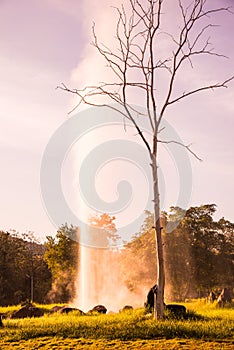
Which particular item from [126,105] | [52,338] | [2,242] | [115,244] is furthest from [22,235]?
[52,338]

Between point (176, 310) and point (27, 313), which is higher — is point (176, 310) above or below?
above

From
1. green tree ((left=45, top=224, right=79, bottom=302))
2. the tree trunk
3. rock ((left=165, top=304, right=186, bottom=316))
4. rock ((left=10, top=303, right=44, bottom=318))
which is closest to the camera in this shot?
the tree trunk

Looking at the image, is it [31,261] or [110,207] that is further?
[31,261]

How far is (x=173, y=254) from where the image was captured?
77.5ft

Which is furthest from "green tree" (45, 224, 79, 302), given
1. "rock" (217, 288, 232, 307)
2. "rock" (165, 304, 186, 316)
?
"rock" (165, 304, 186, 316)

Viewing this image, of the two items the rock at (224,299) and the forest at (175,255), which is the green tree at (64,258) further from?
the rock at (224,299)

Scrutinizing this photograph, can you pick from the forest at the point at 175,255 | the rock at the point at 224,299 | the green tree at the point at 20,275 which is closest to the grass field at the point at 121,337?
the rock at the point at 224,299

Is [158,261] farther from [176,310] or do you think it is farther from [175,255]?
[175,255]

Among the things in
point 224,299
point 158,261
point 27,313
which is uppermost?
point 158,261

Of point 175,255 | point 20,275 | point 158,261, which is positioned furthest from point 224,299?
point 20,275

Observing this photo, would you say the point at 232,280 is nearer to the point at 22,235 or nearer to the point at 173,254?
the point at 173,254

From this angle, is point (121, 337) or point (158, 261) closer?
point (121, 337)

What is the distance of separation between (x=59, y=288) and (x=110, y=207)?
9.02 meters

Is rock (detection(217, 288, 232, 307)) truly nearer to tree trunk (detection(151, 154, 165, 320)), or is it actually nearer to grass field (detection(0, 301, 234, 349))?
tree trunk (detection(151, 154, 165, 320))
